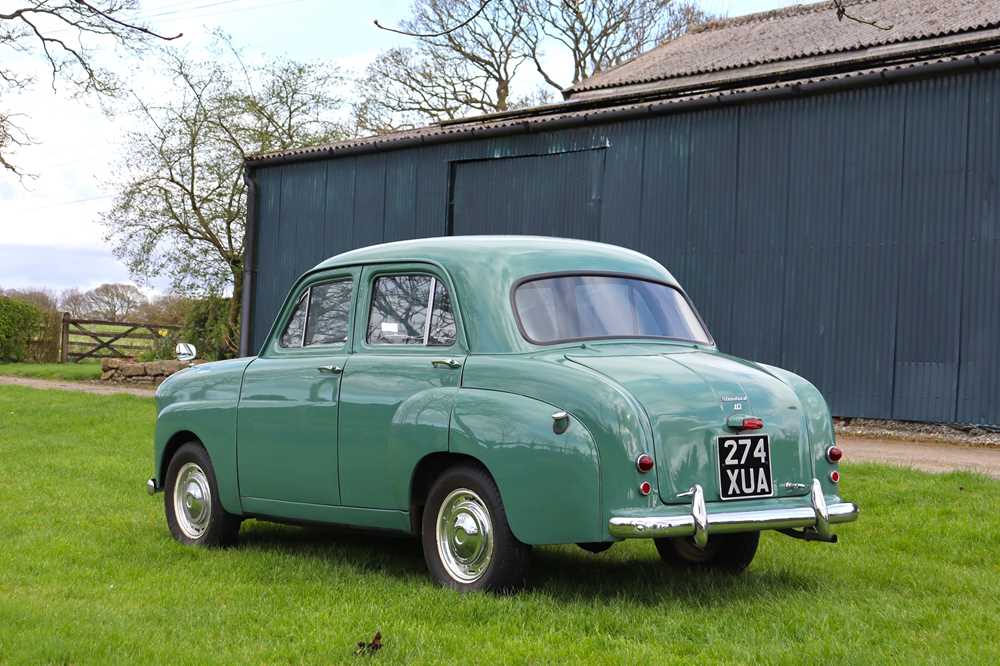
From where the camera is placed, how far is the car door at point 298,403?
22.1ft

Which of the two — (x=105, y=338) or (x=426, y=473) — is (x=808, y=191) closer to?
(x=426, y=473)

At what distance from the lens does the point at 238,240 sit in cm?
3341

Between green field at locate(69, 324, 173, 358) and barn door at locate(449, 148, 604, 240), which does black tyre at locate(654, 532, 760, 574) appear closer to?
barn door at locate(449, 148, 604, 240)

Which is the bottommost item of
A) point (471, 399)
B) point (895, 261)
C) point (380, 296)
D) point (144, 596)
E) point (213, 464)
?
point (144, 596)

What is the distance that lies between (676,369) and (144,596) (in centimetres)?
280

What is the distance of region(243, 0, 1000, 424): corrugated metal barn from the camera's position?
49.2 feet

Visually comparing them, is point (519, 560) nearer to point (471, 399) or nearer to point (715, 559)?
point (471, 399)

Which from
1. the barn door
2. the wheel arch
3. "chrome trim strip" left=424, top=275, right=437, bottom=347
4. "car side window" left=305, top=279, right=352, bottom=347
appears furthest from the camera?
the barn door

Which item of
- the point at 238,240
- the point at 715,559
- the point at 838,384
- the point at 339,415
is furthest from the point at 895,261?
the point at 238,240

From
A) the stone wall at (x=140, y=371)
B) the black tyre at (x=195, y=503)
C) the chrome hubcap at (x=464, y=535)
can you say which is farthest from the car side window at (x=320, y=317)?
the stone wall at (x=140, y=371)

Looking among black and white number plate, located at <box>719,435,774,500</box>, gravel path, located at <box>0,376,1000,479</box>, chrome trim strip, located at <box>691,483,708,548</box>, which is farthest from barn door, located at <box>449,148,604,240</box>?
chrome trim strip, located at <box>691,483,708,548</box>

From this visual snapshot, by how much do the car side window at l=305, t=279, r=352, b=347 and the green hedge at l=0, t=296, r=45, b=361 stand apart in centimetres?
3099

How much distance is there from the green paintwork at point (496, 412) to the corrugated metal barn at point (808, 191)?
9.34 metres

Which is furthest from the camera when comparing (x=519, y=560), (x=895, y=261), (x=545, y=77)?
(x=545, y=77)
